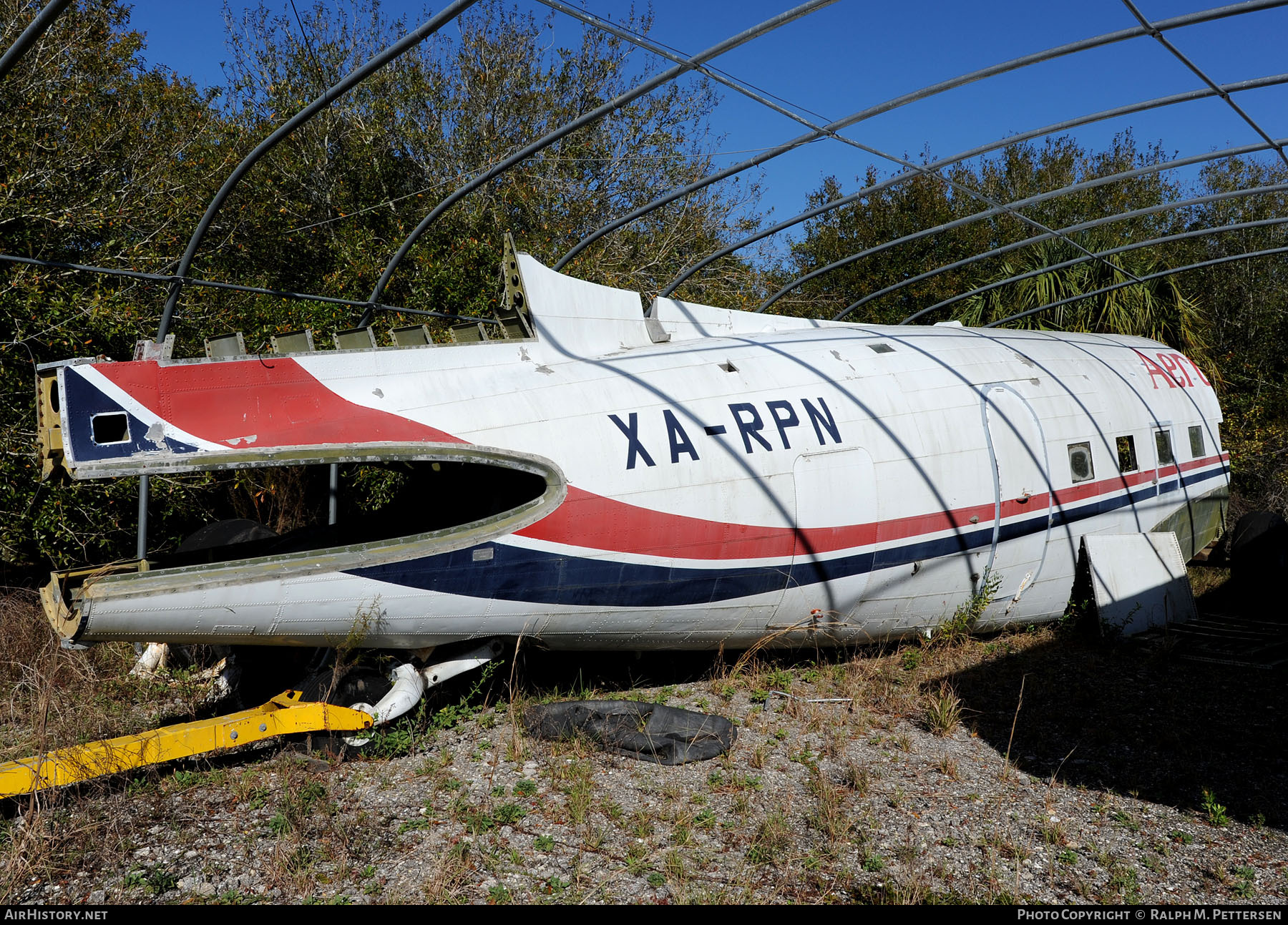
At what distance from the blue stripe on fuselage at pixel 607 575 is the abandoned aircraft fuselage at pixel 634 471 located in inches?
0.9

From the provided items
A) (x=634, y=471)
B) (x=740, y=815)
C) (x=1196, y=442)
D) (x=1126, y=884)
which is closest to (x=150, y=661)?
(x=634, y=471)

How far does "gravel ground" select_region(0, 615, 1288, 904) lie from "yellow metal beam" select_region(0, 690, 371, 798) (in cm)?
24

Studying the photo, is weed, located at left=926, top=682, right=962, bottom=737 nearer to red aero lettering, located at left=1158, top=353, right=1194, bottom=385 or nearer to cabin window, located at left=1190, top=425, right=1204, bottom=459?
cabin window, located at left=1190, top=425, right=1204, bottom=459

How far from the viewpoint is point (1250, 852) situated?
594 cm

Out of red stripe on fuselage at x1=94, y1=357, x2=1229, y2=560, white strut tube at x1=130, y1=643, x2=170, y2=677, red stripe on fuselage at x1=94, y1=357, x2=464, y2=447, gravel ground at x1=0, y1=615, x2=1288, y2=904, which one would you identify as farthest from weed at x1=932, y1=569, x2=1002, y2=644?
white strut tube at x1=130, y1=643, x2=170, y2=677

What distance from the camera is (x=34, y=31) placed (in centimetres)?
618

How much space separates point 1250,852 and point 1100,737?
1987mm

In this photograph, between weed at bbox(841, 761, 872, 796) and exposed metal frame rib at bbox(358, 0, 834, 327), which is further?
exposed metal frame rib at bbox(358, 0, 834, 327)

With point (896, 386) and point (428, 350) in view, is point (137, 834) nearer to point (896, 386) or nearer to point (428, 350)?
point (428, 350)

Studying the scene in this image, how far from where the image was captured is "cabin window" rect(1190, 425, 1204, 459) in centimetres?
1266

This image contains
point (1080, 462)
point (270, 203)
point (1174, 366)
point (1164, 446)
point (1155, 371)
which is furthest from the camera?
point (270, 203)

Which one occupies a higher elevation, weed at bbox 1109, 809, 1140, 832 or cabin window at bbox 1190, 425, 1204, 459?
cabin window at bbox 1190, 425, 1204, 459

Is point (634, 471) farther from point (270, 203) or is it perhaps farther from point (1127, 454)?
point (270, 203)

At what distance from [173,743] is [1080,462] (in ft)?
33.5
